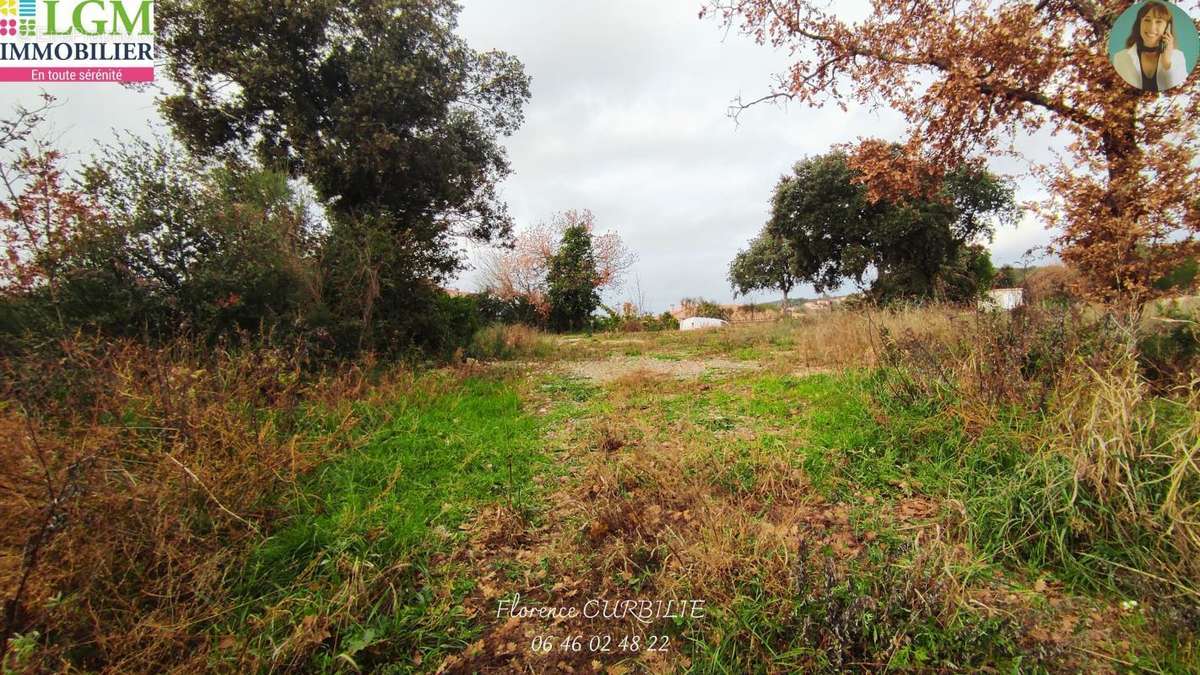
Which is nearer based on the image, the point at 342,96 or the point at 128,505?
the point at 128,505

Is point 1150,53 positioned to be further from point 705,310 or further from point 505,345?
point 705,310

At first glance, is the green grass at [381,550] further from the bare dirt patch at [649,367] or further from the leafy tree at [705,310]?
the leafy tree at [705,310]

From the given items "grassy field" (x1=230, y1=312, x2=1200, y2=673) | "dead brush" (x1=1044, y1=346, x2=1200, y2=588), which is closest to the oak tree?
"grassy field" (x1=230, y1=312, x2=1200, y2=673)

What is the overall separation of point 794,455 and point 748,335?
7644 mm

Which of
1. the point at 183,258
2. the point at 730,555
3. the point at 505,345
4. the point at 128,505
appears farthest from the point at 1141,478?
the point at 505,345

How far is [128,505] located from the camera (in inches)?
70.9

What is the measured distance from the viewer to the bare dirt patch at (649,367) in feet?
20.0

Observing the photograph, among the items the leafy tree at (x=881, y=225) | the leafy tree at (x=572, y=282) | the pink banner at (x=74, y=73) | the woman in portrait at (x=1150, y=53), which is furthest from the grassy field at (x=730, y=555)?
the leafy tree at (x=572, y=282)

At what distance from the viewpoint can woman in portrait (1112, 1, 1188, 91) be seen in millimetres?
4023

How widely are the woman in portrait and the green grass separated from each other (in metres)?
6.57

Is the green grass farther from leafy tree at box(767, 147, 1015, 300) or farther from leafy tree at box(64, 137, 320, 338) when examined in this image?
leafy tree at box(767, 147, 1015, 300)

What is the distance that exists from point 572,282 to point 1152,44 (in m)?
16.5

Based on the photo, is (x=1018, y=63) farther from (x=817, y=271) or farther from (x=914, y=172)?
(x=817, y=271)

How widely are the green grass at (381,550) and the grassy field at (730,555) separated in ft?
0.04
